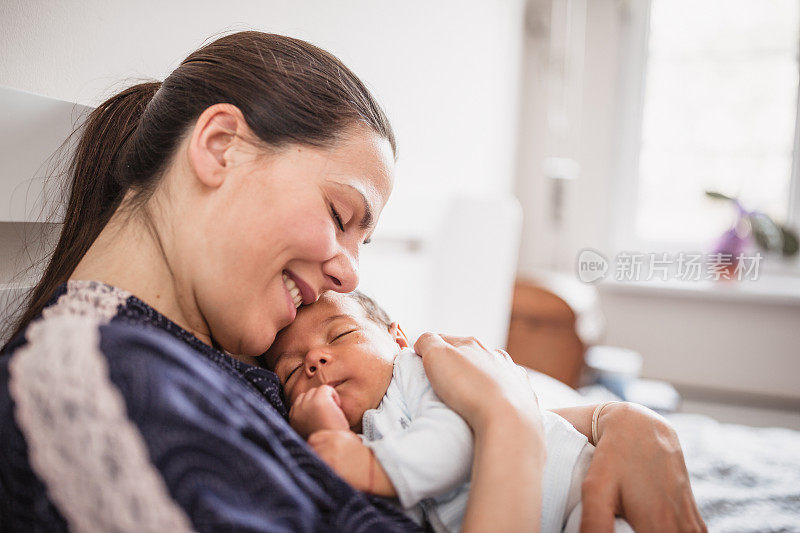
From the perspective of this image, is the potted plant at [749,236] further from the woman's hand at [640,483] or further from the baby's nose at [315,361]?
the baby's nose at [315,361]

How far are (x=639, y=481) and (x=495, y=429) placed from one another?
0.25 metres

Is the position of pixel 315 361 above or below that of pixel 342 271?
below

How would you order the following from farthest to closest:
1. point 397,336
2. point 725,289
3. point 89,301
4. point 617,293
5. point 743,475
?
1. point 617,293
2. point 725,289
3. point 743,475
4. point 397,336
5. point 89,301

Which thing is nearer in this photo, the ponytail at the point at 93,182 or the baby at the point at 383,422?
the baby at the point at 383,422

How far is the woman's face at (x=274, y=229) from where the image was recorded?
72 centimetres

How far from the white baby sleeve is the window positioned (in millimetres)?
3409

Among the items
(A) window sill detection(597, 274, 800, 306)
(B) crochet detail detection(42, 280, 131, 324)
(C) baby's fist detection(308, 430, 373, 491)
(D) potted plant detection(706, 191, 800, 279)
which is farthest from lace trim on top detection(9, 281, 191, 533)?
(D) potted plant detection(706, 191, 800, 279)

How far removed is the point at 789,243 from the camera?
135 inches

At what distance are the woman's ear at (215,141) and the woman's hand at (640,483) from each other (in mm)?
617

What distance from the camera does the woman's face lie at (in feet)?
2.38

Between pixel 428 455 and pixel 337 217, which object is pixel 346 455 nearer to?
pixel 428 455

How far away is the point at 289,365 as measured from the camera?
36.5 inches

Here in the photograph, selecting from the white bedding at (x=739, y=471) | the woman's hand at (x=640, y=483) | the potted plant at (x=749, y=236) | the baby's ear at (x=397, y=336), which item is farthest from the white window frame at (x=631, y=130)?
the woman's hand at (x=640, y=483)

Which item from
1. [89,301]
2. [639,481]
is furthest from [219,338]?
[639,481]
